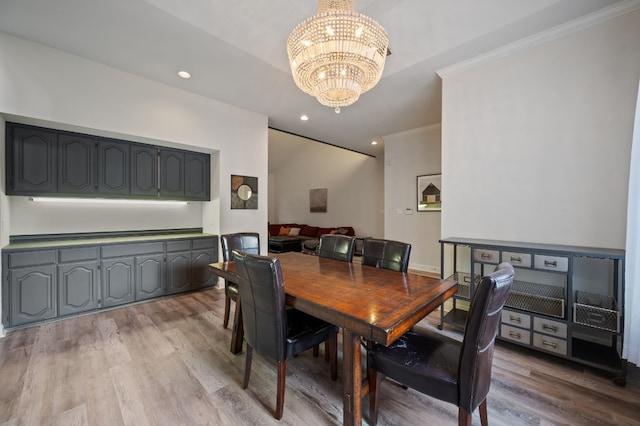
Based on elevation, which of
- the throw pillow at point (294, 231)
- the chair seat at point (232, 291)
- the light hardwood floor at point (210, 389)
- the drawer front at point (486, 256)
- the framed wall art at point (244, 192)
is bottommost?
the light hardwood floor at point (210, 389)

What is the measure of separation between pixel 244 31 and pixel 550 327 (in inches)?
146

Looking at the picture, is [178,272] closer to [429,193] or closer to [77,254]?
[77,254]

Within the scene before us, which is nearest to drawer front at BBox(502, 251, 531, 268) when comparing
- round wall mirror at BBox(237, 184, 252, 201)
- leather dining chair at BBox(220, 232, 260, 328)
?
leather dining chair at BBox(220, 232, 260, 328)

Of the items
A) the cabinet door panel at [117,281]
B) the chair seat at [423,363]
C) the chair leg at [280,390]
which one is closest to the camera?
the chair seat at [423,363]

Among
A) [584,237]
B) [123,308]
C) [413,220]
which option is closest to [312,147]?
[413,220]

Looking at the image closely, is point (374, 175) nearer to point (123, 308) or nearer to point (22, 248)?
point (123, 308)

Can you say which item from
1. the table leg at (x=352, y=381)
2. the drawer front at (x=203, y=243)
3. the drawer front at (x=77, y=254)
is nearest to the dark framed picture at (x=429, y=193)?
the drawer front at (x=203, y=243)

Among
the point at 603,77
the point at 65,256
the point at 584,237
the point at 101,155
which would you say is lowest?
the point at 65,256

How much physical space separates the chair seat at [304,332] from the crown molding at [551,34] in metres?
2.97

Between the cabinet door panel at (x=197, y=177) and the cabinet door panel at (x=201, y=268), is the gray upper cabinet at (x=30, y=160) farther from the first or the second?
the cabinet door panel at (x=201, y=268)

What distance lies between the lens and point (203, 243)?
3826mm

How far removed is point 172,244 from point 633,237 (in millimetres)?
4550

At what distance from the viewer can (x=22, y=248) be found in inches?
102

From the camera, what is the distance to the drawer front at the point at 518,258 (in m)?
2.19
